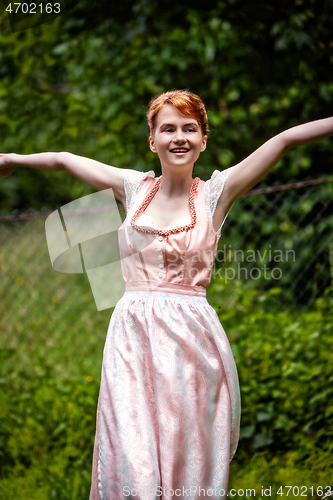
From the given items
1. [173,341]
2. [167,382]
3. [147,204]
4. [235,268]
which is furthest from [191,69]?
[167,382]

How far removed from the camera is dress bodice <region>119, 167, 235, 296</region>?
1.92m

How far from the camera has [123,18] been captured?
4.41 meters

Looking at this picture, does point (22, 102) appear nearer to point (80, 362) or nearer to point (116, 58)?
point (116, 58)

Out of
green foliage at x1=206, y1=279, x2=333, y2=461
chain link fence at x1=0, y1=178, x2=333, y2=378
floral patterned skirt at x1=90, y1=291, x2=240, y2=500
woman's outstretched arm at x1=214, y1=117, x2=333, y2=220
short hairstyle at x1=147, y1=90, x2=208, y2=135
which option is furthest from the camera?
chain link fence at x1=0, y1=178, x2=333, y2=378

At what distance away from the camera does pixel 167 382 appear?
182 cm

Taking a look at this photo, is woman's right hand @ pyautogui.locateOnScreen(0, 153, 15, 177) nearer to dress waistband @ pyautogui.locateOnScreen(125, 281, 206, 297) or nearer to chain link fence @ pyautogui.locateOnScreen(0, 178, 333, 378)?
dress waistband @ pyautogui.locateOnScreen(125, 281, 206, 297)

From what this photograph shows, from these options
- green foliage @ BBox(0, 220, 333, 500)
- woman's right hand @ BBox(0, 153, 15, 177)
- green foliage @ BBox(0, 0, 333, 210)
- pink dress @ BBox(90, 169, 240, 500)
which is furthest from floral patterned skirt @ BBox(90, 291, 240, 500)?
green foliage @ BBox(0, 0, 333, 210)

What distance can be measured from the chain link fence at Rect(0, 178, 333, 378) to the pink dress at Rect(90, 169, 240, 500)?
5.18 feet

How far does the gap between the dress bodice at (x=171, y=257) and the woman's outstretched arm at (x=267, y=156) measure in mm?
108

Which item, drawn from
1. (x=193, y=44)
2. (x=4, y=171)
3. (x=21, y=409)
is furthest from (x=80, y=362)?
(x=193, y=44)

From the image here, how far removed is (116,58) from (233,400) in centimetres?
377

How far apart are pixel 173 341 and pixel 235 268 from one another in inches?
84.7

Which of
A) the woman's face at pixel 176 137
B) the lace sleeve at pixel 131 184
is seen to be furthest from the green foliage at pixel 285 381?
the woman's face at pixel 176 137

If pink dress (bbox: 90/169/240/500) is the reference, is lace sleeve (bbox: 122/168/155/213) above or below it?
above
